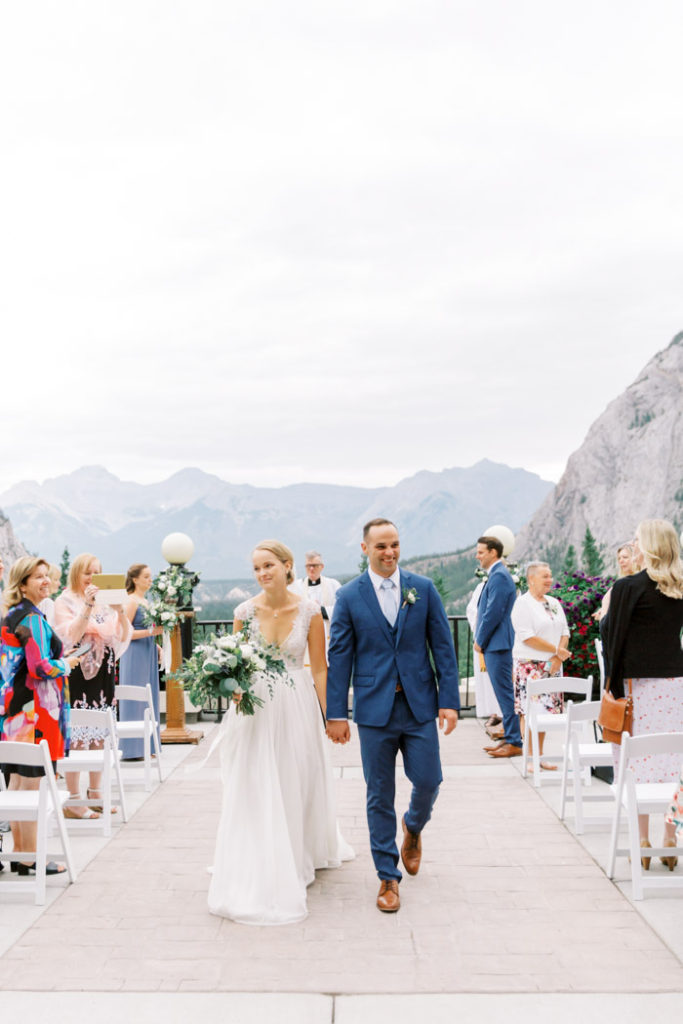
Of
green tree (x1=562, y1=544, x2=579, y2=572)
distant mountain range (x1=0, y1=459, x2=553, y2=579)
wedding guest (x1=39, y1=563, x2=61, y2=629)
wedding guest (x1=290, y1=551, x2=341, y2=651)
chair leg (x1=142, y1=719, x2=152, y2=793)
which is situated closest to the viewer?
wedding guest (x1=39, y1=563, x2=61, y2=629)

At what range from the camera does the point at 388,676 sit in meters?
5.15

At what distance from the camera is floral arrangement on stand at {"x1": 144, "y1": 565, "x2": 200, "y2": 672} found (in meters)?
10.0

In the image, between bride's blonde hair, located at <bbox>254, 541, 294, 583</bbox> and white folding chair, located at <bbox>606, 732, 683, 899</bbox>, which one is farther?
bride's blonde hair, located at <bbox>254, 541, 294, 583</bbox>

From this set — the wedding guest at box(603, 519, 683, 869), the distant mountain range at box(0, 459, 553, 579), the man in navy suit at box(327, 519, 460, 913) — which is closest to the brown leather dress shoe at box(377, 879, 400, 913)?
the man in navy suit at box(327, 519, 460, 913)

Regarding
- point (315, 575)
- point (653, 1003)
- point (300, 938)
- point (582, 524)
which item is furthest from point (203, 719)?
point (582, 524)

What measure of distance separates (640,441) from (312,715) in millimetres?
78220

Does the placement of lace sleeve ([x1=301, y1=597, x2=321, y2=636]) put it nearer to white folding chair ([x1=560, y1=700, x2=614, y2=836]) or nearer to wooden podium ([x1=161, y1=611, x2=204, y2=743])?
white folding chair ([x1=560, y1=700, x2=614, y2=836])

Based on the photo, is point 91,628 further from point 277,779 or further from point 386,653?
point 386,653

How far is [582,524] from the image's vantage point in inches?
3162

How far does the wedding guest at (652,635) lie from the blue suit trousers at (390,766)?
129 cm

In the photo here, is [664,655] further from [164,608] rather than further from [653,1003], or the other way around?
[164,608]

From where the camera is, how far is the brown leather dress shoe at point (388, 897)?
502 centimetres

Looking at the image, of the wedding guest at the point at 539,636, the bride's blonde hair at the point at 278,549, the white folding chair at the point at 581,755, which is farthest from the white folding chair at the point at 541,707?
the bride's blonde hair at the point at 278,549

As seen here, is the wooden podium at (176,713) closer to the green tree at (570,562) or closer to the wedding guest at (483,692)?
the wedding guest at (483,692)
